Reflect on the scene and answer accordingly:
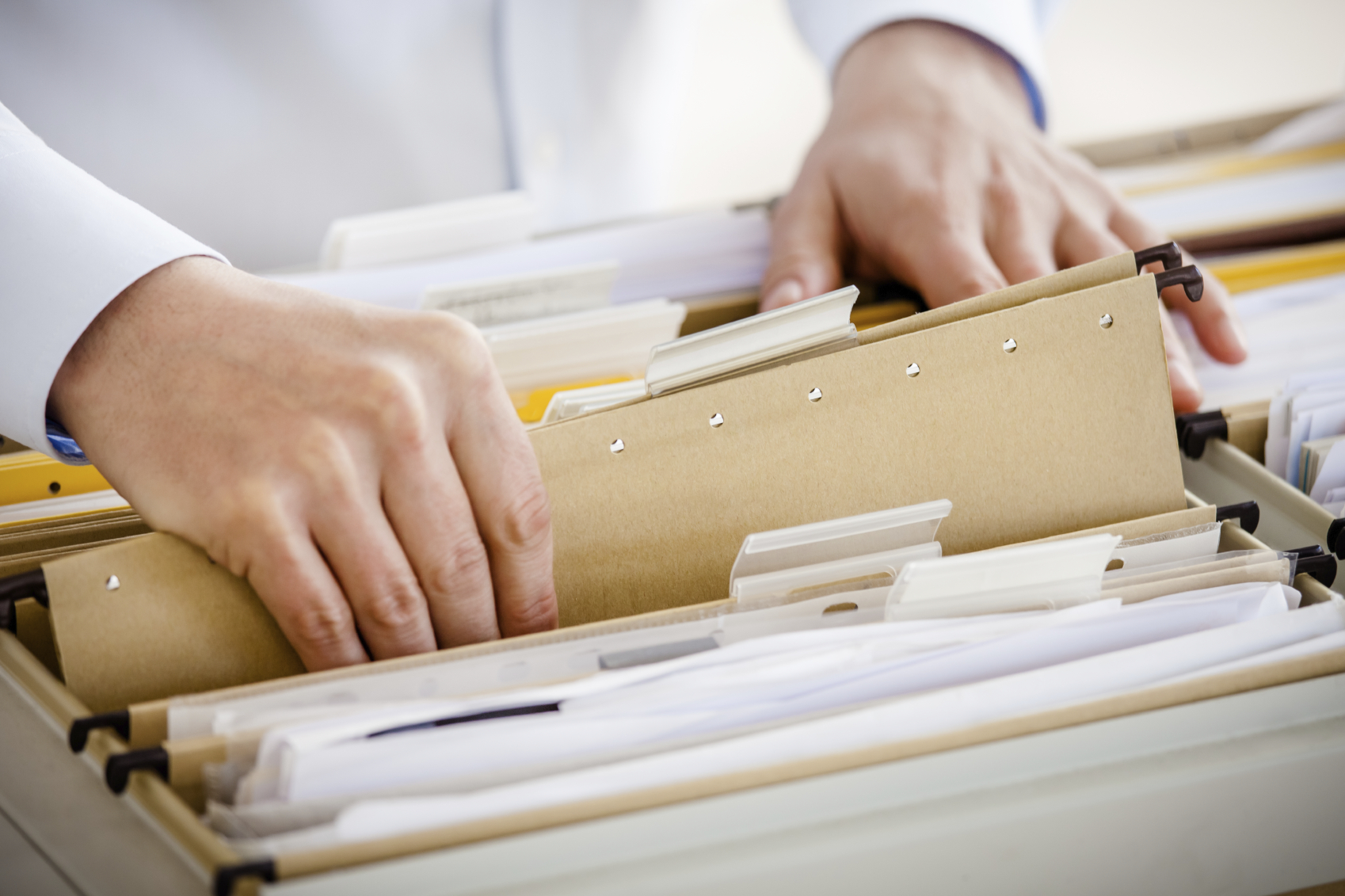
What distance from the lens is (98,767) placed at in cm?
36

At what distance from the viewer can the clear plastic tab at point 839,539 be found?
418 mm

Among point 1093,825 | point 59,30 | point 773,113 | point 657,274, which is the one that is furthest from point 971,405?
point 773,113

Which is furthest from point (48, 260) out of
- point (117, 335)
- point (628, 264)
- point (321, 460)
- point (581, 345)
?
point (628, 264)

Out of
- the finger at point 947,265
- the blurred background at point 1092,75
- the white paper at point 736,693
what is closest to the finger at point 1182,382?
the finger at point 947,265

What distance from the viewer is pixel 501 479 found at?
1.39 ft

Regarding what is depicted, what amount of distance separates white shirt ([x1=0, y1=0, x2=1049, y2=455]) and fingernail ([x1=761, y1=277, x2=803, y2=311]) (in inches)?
14.8

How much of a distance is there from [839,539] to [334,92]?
784 mm

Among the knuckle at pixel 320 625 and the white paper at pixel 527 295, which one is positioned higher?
the white paper at pixel 527 295

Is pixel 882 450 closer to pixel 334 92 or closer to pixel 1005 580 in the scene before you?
pixel 1005 580

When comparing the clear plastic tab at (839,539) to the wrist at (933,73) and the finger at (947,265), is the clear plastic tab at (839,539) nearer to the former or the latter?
the finger at (947,265)

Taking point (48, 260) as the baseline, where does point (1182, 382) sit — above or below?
below

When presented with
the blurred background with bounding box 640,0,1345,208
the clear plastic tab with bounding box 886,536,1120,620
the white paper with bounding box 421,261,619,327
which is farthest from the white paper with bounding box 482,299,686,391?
the blurred background with bounding box 640,0,1345,208

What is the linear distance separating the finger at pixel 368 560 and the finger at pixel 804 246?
36cm

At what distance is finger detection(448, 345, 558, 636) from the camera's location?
0.42 meters
